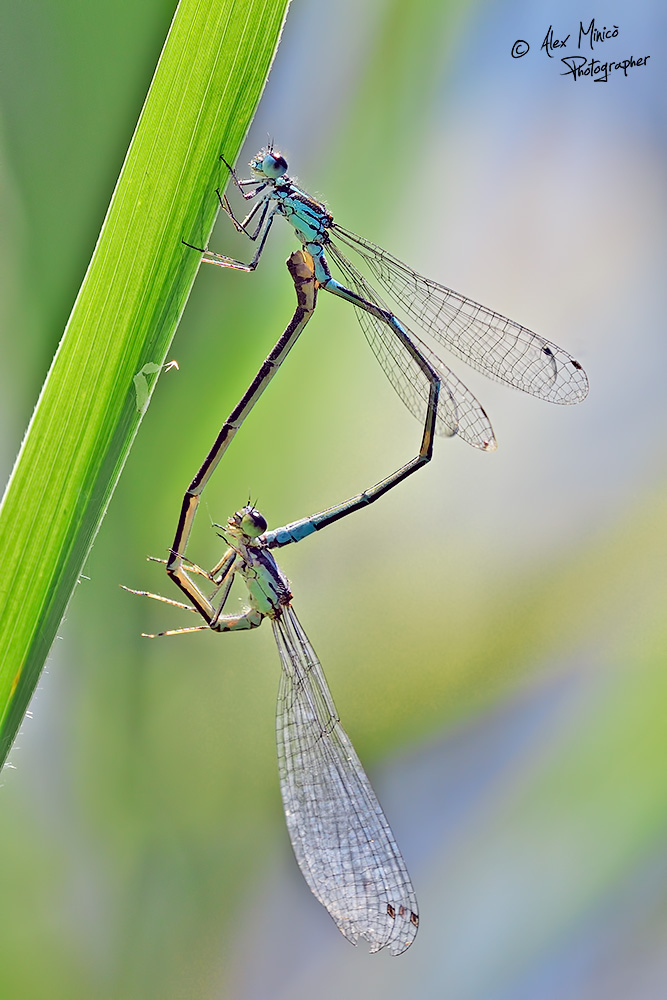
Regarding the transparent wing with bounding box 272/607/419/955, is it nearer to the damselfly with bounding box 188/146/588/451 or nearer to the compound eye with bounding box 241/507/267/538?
the compound eye with bounding box 241/507/267/538

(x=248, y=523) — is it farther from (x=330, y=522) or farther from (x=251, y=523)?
(x=330, y=522)

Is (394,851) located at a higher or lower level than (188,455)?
lower

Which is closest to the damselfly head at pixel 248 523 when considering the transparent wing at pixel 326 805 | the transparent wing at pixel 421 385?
the transparent wing at pixel 326 805

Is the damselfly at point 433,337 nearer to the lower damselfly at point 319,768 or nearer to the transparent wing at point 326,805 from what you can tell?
the lower damselfly at point 319,768

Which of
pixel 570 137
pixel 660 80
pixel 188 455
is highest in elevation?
pixel 660 80

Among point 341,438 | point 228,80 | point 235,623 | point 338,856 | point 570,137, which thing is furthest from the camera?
point 570,137

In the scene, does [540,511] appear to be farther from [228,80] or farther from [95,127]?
[228,80]

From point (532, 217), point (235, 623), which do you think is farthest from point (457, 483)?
point (235, 623)
